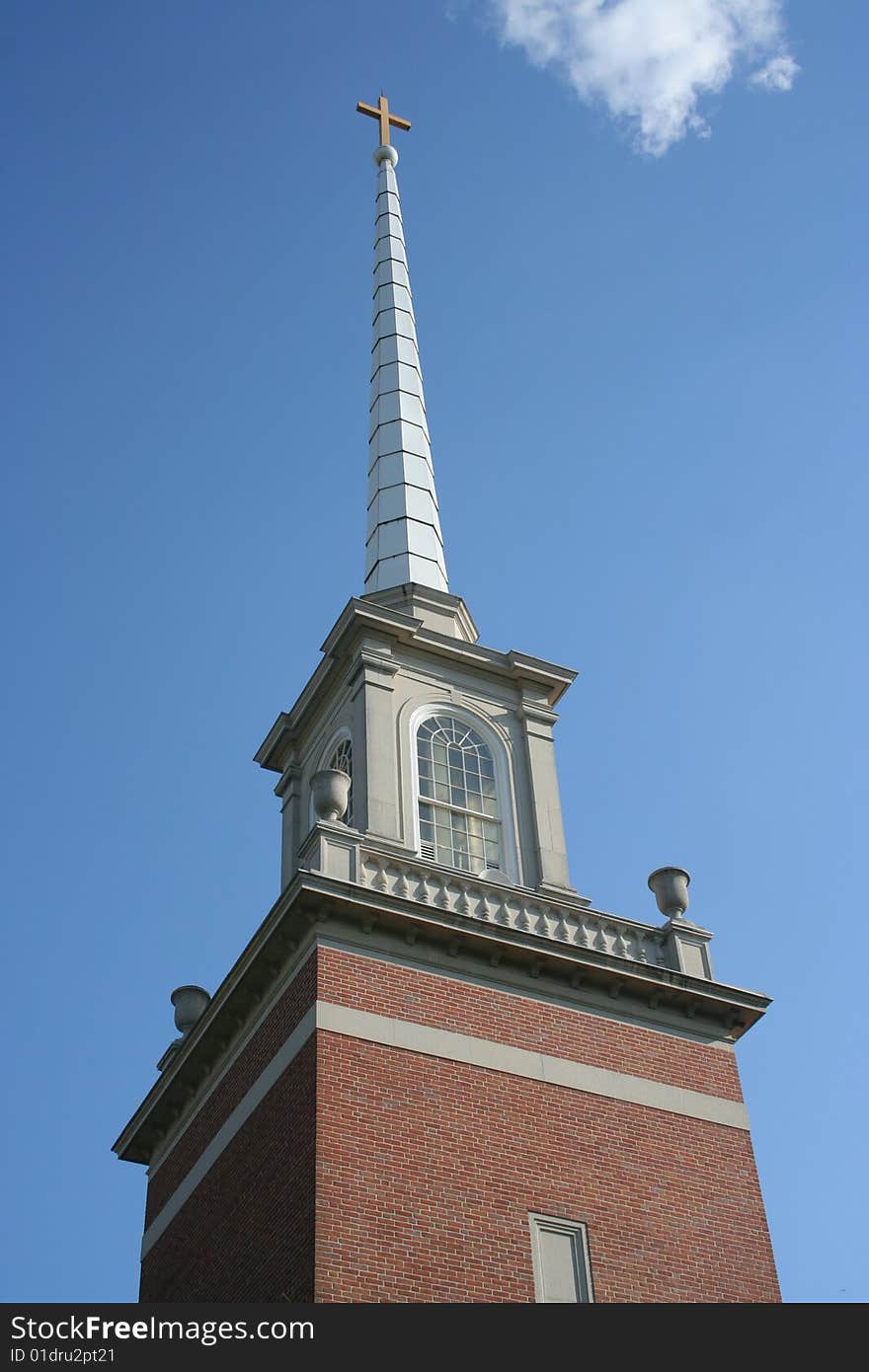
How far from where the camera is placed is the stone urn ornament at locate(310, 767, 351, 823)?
22.0 meters

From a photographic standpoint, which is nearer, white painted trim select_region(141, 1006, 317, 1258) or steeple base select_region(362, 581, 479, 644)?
white painted trim select_region(141, 1006, 317, 1258)

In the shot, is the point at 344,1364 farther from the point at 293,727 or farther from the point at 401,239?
the point at 401,239

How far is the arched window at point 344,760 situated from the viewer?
81.7 feet

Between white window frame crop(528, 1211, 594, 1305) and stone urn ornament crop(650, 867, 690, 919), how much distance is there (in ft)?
17.5

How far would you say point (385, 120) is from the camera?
41281mm

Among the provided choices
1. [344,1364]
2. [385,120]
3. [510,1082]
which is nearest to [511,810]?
[510,1082]

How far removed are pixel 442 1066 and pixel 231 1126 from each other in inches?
125

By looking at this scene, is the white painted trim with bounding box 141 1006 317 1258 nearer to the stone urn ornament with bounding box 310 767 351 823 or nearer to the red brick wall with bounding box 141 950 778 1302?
the red brick wall with bounding box 141 950 778 1302

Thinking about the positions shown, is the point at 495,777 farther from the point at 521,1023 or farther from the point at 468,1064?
the point at 468,1064

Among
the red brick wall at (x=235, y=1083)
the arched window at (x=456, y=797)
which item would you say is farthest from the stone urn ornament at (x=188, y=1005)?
the arched window at (x=456, y=797)

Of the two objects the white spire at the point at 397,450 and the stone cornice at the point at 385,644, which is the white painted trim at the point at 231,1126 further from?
the white spire at the point at 397,450

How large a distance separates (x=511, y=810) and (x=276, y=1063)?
597 cm

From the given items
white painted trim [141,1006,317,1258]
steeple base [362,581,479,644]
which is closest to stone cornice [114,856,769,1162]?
white painted trim [141,1006,317,1258]

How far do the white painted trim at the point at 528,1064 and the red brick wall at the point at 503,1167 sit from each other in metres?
0.12
